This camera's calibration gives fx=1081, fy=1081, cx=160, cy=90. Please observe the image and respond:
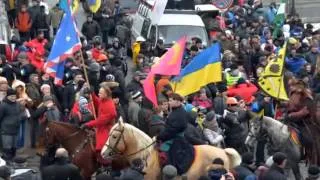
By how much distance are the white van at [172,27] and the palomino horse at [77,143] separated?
12363mm

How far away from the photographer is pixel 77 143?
19.1m

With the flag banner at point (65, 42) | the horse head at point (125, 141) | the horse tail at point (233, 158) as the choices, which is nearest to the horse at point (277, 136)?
the horse tail at point (233, 158)

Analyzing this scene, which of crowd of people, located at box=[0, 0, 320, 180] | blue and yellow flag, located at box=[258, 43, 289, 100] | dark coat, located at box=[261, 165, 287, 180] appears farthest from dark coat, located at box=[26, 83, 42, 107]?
dark coat, located at box=[261, 165, 287, 180]

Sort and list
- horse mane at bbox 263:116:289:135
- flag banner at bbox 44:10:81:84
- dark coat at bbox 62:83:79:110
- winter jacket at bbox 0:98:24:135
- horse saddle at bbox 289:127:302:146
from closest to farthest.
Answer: horse mane at bbox 263:116:289:135
horse saddle at bbox 289:127:302:146
winter jacket at bbox 0:98:24:135
flag banner at bbox 44:10:81:84
dark coat at bbox 62:83:79:110

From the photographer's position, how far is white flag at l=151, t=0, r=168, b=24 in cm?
3166

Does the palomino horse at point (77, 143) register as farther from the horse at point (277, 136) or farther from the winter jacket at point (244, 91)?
the winter jacket at point (244, 91)

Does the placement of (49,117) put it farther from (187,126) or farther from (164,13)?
(164,13)

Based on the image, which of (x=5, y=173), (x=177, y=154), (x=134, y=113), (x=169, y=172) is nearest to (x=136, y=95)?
(x=134, y=113)

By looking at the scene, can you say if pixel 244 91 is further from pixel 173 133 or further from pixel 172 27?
pixel 172 27

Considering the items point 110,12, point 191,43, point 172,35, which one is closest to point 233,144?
point 191,43

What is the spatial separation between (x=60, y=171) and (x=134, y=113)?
4.63 metres

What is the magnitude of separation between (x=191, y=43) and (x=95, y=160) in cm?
1057

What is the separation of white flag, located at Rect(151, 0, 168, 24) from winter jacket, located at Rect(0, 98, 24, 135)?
36.6 ft

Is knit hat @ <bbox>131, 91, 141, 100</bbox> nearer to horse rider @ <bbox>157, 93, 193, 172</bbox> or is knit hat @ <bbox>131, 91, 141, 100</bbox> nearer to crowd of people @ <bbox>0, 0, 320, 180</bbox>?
crowd of people @ <bbox>0, 0, 320, 180</bbox>
